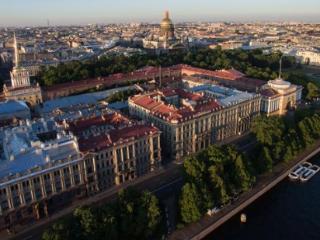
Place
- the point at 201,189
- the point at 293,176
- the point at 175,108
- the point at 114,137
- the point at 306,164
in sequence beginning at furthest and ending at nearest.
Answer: the point at 175,108 → the point at 306,164 → the point at 293,176 → the point at 114,137 → the point at 201,189

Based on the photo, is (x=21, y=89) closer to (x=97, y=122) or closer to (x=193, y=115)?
(x=97, y=122)

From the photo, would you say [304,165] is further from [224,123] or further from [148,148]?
[148,148]

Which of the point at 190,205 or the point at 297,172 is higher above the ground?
the point at 190,205

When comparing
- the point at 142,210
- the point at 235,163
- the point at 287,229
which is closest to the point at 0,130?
the point at 142,210

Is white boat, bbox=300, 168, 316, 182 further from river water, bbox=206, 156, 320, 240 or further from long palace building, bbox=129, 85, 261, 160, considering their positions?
long palace building, bbox=129, 85, 261, 160

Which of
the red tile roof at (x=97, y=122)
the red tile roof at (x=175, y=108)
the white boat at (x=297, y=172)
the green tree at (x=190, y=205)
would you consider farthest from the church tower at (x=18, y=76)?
the white boat at (x=297, y=172)

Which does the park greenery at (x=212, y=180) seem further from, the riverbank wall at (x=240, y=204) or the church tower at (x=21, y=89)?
the church tower at (x=21, y=89)

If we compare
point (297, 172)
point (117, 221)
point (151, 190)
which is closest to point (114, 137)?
point (151, 190)
